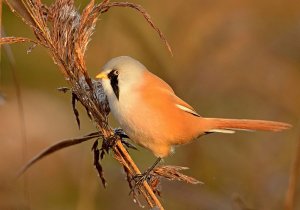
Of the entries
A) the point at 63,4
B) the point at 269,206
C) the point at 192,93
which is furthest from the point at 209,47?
the point at 63,4

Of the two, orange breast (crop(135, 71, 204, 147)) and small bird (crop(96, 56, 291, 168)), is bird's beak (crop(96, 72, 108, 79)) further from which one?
orange breast (crop(135, 71, 204, 147))

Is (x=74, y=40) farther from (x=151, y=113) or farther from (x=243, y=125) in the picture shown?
(x=243, y=125)

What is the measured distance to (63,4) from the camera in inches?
93.7

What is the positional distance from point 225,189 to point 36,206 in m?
1.53

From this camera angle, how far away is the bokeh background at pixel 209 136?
11.3ft

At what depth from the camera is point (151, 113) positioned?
9.93 ft

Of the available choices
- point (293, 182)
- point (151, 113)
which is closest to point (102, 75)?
point (151, 113)

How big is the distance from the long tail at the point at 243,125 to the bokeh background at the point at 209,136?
0.10 metres

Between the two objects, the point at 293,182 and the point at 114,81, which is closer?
the point at 293,182

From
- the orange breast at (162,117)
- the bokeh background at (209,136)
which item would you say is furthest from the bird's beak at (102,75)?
the bokeh background at (209,136)

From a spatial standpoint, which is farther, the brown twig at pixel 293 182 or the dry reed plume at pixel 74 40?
the brown twig at pixel 293 182

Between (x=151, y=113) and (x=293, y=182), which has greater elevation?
(x=151, y=113)

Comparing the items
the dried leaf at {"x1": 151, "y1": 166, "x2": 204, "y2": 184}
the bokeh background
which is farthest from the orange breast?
the dried leaf at {"x1": 151, "y1": 166, "x2": 204, "y2": 184}

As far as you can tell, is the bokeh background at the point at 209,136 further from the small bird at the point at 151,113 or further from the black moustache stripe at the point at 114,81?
the black moustache stripe at the point at 114,81
